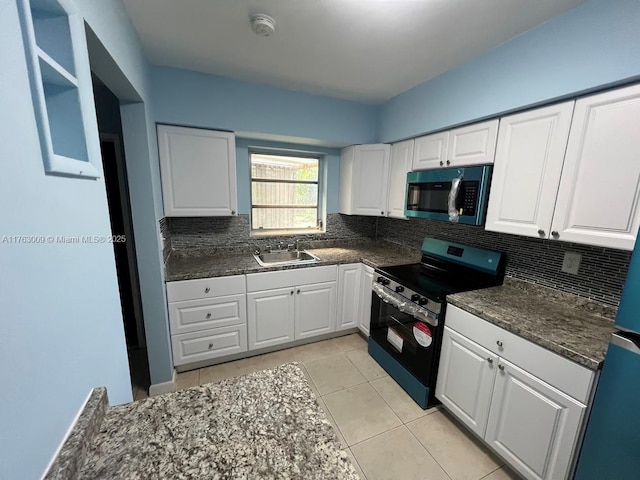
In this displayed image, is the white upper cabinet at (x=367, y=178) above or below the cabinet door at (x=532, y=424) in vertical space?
above

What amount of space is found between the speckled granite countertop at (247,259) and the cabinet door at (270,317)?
0.26m

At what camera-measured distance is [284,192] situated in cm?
301

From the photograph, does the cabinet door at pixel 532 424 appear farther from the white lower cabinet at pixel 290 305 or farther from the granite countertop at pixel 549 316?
the white lower cabinet at pixel 290 305

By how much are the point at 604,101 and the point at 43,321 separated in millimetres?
2264

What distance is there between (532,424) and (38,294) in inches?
79.7

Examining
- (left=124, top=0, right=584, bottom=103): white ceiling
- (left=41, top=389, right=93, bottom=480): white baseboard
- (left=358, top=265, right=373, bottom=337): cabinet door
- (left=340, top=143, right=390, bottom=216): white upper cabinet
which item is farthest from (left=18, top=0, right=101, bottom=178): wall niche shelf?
(left=340, top=143, right=390, bottom=216): white upper cabinet

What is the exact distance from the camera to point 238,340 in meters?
2.31

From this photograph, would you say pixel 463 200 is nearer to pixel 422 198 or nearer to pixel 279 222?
pixel 422 198

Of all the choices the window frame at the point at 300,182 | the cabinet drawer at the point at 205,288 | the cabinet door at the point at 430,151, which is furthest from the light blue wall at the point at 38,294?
the cabinet door at the point at 430,151

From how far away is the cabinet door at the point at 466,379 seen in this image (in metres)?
1.51

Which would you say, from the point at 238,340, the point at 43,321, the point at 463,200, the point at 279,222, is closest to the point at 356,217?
the point at 279,222

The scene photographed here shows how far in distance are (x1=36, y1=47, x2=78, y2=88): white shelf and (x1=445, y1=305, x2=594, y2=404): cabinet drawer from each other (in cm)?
204

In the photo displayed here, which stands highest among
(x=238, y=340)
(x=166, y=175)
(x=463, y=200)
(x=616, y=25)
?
(x=616, y=25)

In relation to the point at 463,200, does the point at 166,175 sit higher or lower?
higher
